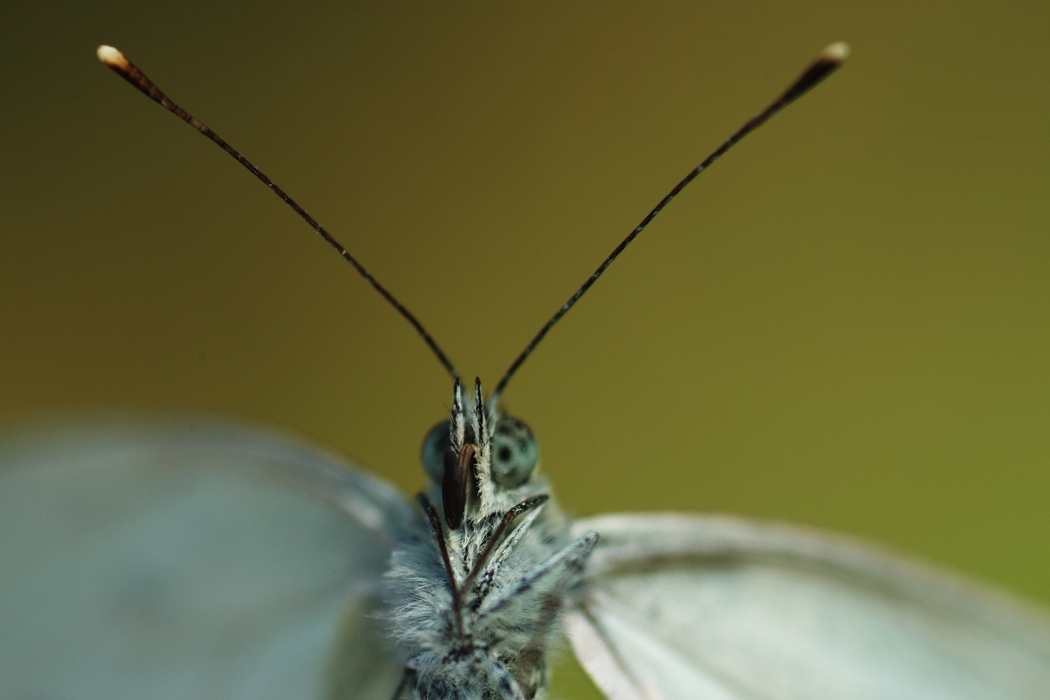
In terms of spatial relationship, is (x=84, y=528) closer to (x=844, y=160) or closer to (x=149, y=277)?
(x=149, y=277)

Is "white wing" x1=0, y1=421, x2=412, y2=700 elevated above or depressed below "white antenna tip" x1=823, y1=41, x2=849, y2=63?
below

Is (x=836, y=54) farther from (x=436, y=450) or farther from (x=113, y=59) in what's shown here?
(x=113, y=59)

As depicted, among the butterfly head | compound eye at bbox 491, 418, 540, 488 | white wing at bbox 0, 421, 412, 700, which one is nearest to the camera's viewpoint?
the butterfly head

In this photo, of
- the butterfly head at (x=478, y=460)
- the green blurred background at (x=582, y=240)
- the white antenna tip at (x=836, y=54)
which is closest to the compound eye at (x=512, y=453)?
the butterfly head at (x=478, y=460)

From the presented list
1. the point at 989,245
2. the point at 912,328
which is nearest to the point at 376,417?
the point at 912,328

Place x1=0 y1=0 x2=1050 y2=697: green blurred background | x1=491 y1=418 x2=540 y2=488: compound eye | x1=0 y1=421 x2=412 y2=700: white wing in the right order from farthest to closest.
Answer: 1. x1=0 y1=0 x2=1050 y2=697: green blurred background
2. x1=0 y1=421 x2=412 y2=700: white wing
3. x1=491 y1=418 x2=540 y2=488: compound eye

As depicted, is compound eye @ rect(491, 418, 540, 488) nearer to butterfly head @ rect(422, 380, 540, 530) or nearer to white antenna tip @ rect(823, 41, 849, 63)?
butterfly head @ rect(422, 380, 540, 530)

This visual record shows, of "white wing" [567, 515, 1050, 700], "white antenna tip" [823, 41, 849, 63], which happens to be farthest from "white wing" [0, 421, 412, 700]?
"white antenna tip" [823, 41, 849, 63]
